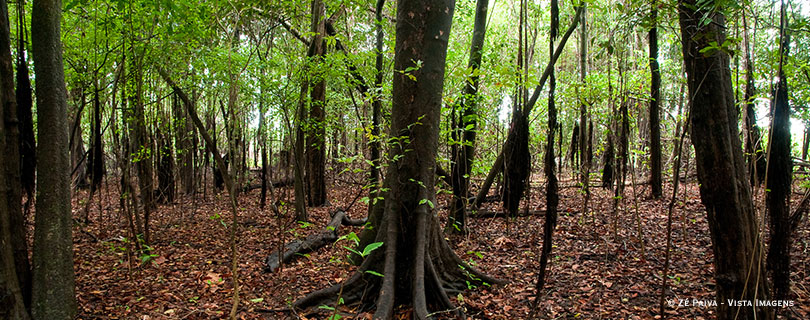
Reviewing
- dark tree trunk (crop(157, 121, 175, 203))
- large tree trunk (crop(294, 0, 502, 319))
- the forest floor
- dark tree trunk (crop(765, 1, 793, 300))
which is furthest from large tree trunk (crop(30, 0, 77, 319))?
dark tree trunk (crop(157, 121, 175, 203))

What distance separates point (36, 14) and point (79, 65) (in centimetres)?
387

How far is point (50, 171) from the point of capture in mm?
3076

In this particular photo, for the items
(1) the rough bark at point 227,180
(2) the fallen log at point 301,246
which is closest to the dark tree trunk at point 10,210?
(1) the rough bark at point 227,180

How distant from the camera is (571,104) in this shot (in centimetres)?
742

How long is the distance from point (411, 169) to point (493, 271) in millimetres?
1919

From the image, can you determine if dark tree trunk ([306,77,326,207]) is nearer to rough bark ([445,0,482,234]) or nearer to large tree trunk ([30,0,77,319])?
rough bark ([445,0,482,234])

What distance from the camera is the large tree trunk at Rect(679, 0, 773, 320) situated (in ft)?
7.36

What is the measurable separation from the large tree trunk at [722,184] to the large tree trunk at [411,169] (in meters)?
2.04

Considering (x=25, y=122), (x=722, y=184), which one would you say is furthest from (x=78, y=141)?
(x=722, y=184)

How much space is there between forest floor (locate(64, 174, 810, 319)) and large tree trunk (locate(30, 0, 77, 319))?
2.10ft

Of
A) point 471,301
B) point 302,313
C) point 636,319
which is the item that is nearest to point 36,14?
point 302,313

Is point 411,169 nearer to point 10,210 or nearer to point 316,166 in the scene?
point 10,210

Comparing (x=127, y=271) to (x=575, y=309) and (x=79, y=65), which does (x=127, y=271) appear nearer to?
(x=79, y=65)

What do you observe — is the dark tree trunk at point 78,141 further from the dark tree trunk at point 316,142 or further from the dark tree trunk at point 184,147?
the dark tree trunk at point 316,142
